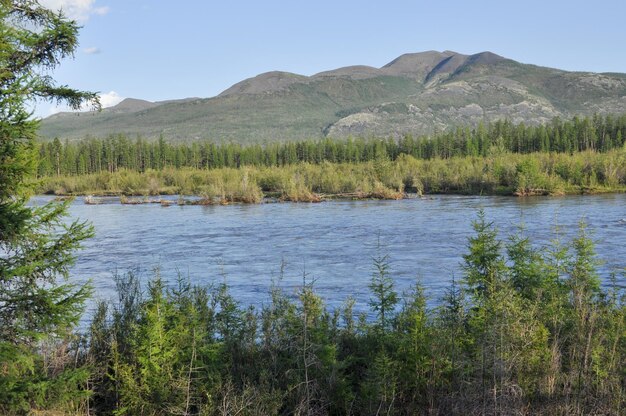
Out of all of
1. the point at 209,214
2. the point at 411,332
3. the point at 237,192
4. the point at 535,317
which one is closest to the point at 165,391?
the point at 411,332

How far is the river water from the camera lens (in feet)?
67.3

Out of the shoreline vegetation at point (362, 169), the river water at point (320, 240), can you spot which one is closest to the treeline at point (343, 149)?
the shoreline vegetation at point (362, 169)

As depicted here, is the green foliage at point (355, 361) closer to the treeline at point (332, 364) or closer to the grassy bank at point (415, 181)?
the treeline at point (332, 364)

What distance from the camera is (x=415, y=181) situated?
6675 centimetres

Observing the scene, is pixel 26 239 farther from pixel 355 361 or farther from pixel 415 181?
pixel 415 181

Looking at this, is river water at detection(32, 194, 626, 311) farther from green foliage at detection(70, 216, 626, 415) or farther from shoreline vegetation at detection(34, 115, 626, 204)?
shoreline vegetation at detection(34, 115, 626, 204)

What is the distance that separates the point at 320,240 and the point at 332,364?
22.6 m

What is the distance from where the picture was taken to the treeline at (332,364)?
8.09m

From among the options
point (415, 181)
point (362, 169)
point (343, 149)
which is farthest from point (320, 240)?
point (343, 149)

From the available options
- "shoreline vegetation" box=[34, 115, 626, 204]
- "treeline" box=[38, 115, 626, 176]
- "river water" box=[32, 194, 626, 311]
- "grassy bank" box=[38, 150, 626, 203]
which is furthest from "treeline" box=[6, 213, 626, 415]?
"treeline" box=[38, 115, 626, 176]

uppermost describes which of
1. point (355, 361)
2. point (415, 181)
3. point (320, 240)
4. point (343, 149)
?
point (343, 149)

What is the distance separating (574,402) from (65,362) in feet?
24.6

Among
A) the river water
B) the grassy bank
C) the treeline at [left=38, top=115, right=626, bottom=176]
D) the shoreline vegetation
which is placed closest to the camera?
the river water

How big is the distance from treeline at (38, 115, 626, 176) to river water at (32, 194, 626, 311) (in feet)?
204
